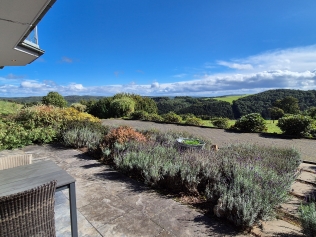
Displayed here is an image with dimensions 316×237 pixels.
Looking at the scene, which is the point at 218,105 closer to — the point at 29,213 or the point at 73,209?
the point at 73,209

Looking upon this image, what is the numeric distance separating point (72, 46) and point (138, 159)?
2352 cm

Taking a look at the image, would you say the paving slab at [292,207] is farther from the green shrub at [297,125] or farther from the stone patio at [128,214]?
the green shrub at [297,125]

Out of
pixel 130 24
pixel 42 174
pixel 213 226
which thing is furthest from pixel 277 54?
pixel 42 174

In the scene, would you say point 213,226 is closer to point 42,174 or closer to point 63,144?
point 42,174

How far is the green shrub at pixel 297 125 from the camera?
877 centimetres

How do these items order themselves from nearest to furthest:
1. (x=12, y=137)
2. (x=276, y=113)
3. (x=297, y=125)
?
(x=12, y=137) → (x=297, y=125) → (x=276, y=113)

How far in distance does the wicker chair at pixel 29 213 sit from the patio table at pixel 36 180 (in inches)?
14.5

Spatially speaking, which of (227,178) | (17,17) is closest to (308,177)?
(227,178)

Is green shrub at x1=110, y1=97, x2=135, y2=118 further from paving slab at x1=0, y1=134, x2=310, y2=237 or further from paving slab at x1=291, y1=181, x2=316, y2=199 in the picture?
paving slab at x1=291, y1=181, x2=316, y2=199

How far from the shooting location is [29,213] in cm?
139

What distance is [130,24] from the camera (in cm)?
1503

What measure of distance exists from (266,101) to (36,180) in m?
35.7

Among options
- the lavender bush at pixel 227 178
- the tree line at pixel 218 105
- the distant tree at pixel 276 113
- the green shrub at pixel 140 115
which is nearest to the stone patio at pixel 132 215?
the lavender bush at pixel 227 178

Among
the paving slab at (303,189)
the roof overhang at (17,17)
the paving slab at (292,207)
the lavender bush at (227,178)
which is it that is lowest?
the paving slab at (303,189)
